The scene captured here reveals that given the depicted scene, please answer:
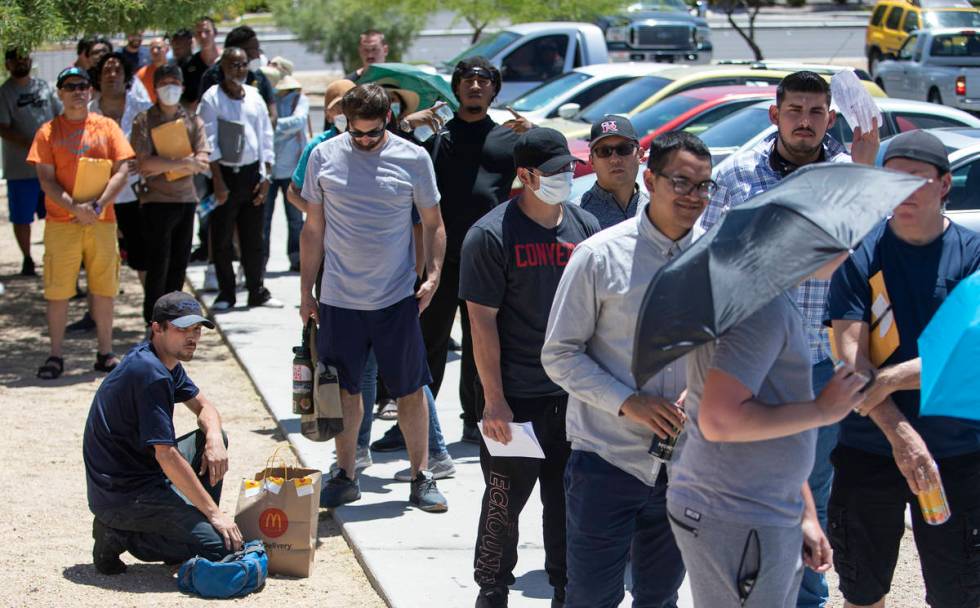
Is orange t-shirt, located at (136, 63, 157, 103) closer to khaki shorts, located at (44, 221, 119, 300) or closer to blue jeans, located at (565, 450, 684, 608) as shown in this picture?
khaki shorts, located at (44, 221, 119, 300)

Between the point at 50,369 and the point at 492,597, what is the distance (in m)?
5.29

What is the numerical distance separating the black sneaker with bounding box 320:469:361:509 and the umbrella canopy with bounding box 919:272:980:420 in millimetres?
3413

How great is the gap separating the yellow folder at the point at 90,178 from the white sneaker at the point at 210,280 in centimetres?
295

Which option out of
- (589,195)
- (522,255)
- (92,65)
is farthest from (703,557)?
(92,65)

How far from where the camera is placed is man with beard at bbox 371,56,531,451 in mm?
7066

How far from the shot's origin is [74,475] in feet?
23.8

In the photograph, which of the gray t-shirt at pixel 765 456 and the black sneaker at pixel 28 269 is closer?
the gray t-shirt at pixel 765 456

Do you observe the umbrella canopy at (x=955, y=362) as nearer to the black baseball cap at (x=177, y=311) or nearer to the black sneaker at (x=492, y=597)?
the black sneaker at (x=492, y=597)

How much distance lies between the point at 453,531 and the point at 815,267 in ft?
11.3

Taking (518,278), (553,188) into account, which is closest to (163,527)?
(518,278)

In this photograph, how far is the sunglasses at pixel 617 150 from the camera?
5.56 metres

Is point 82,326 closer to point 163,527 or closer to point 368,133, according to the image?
point 368,133

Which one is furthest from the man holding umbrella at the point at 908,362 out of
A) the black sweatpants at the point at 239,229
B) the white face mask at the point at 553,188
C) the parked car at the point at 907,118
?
the parked car at the point at 907,118

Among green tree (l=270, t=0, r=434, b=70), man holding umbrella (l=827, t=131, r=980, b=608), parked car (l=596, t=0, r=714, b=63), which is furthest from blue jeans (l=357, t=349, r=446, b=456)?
green tree (l=270, t=0, r=434, b=70)
